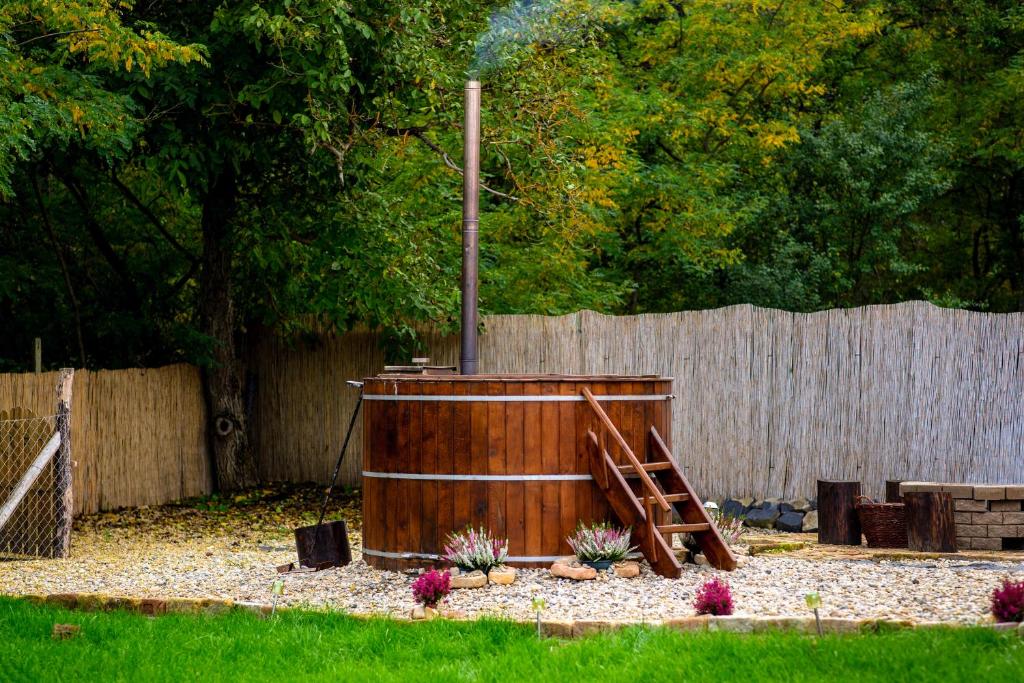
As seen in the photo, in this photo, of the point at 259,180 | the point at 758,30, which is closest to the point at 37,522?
the point at 259,180

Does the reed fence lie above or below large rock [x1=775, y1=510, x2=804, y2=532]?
above

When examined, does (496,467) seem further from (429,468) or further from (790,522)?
(790,522)

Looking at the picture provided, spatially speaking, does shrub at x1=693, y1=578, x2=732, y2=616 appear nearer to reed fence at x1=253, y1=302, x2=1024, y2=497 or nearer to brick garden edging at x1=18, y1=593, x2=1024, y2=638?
brick garden edging at x1=18, y1=593, x2=1024, y2=638

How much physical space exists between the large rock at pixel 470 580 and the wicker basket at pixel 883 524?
3.39 m

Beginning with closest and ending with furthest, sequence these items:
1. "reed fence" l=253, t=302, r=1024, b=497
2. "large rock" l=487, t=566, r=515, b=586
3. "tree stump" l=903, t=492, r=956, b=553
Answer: "large rock" l=487, t=566, r=515, b=586
"tree stump" l=903, t=492, r=956, b=553
"reed fence" l=253, t=302, r=1024, b=497

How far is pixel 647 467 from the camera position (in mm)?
8070

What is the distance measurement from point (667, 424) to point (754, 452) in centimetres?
365

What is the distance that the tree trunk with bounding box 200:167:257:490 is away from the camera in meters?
13.5

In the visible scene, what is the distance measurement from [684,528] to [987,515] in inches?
106

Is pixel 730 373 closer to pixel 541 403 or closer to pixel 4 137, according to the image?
pixel 541 403

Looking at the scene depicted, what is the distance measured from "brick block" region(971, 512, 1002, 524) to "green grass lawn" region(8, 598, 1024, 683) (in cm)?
409

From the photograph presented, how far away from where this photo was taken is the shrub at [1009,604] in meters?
5.44

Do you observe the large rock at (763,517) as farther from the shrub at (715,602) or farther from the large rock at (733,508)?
the shrub at (715,602)

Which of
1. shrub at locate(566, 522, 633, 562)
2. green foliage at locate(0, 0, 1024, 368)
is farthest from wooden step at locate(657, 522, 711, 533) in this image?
green foliage at locate(0, 0, 1024, 368)
